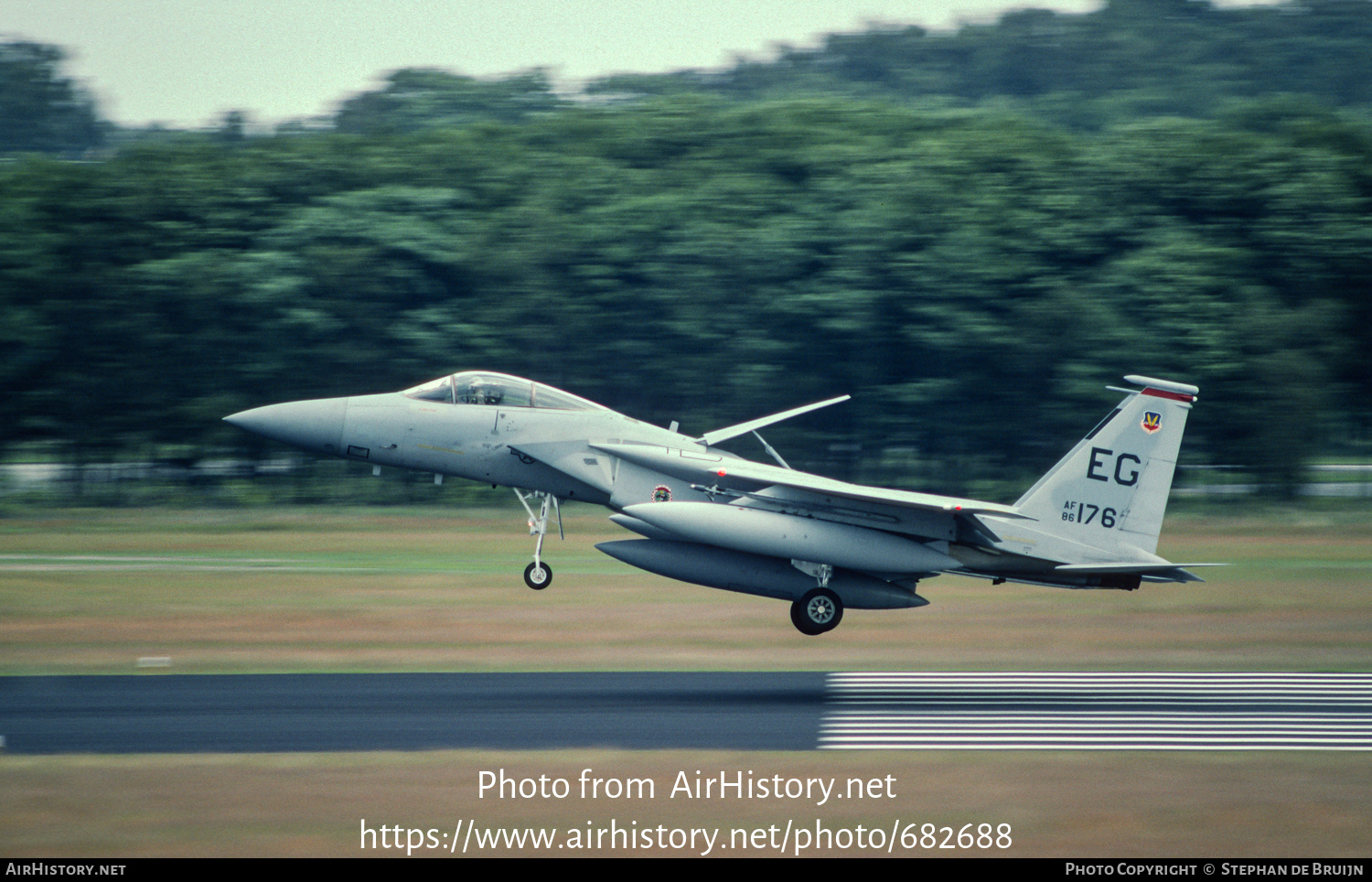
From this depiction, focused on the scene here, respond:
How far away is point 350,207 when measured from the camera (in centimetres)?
3259

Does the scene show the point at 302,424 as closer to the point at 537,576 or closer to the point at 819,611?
the point at 537,576

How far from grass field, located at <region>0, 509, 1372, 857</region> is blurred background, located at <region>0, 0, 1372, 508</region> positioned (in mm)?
3153

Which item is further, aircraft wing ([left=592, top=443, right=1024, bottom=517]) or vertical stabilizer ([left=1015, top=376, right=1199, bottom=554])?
vertical stabilizer ([left=1015, top=376, right=1199, bottom=554])

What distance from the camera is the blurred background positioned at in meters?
30.7

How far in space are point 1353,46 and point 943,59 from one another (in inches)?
980

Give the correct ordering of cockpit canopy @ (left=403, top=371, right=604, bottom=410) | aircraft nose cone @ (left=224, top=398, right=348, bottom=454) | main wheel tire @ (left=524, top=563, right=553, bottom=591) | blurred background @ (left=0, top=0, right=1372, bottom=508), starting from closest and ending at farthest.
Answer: aircraft nose cone @ (left=224, top=398, right=348, bottom=454)
main wheel tire @ (left=524, top=563, right=553, bottom=591)
cockpit canopy @ (left=403, top=371, right=604, bottom=410)
blurred background @ (left=0, top=0, right=1372, bottom=508)

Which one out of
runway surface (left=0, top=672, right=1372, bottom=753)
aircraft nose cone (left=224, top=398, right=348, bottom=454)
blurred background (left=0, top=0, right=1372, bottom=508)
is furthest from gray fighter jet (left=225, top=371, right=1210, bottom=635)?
blurred background (left=0, top=0, right=1372, bottom=508)

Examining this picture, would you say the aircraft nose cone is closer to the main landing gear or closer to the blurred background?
the main landing gear

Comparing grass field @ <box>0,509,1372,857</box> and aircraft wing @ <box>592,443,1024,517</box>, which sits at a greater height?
aircraft wing @ <box>592,443,1024,517</box>

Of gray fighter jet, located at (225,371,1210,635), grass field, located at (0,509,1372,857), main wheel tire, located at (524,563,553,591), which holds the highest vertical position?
gray fighter jet, located at (225,371,1210,635)

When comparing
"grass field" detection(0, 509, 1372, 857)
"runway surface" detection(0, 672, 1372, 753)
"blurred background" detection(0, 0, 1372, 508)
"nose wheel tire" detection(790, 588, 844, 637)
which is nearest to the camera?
"grass field" detection(0, 509, 1372, 857)

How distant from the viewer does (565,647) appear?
1641 centimetres

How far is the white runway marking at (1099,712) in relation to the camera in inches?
449

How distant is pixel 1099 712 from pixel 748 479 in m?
4.74
